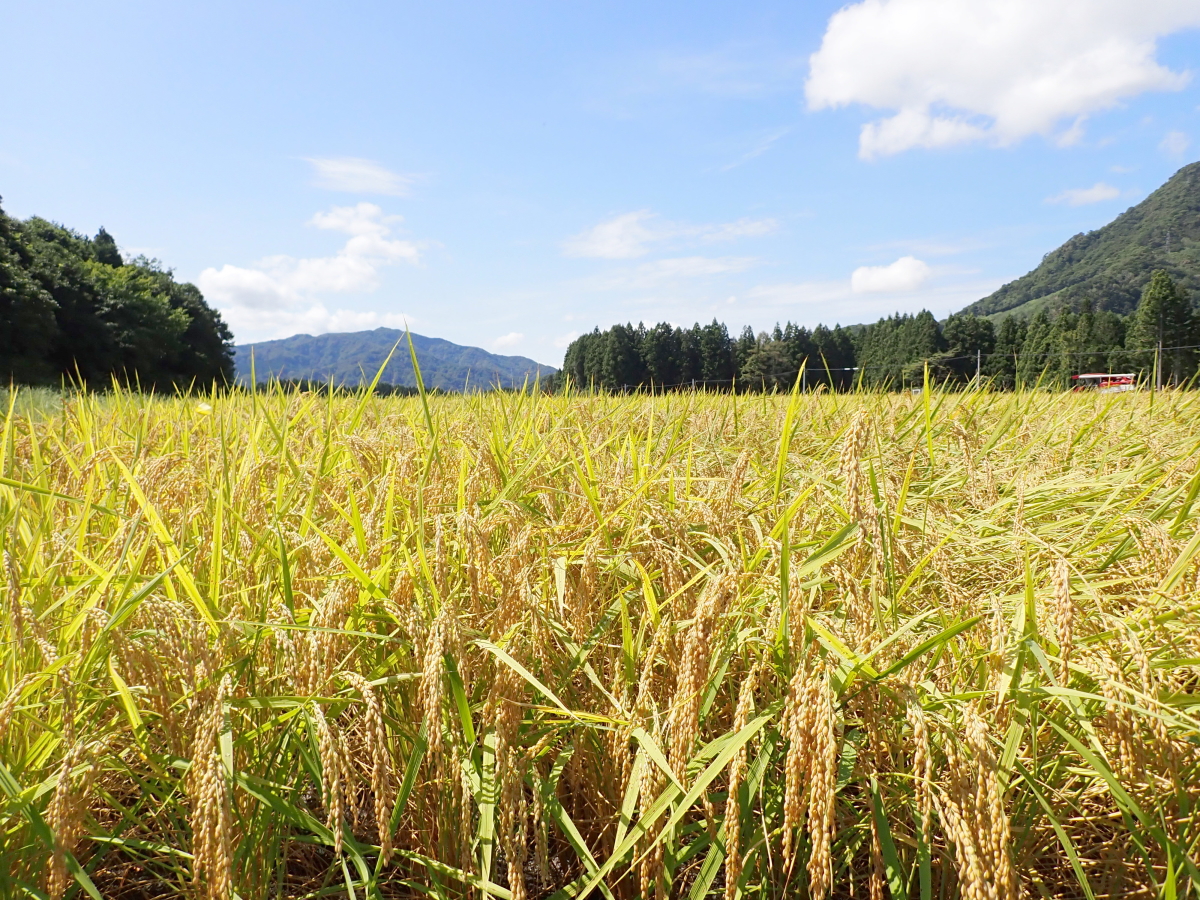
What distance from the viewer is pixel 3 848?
0.96 m

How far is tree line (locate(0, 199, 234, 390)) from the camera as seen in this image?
2980cm

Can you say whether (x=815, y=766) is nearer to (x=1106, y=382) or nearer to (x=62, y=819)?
(x=62, y=819)

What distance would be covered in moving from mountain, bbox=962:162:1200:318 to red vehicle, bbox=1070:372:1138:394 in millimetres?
127879

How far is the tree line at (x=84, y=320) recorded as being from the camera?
2980 centimetres

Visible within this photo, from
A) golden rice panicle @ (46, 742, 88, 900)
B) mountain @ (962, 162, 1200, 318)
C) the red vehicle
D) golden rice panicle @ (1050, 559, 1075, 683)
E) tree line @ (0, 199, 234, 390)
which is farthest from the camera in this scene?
mountain @ (962, 162, 1200, 318)

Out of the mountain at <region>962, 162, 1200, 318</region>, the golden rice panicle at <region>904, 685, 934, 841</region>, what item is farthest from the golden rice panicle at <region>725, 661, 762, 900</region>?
the mountain at <region>962, 162, 1200, 318</region>

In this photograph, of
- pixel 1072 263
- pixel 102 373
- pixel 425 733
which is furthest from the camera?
pixel 1072 263

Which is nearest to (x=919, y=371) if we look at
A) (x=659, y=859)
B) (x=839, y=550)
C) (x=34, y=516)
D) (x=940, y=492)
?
(x=940, y=492)

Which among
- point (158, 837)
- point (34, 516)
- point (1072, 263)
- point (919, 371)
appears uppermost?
point (1072, 263)

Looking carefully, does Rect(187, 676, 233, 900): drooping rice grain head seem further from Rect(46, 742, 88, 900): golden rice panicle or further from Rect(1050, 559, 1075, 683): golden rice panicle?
Rect(1050, 559, 1075, 683): golden rice panicle

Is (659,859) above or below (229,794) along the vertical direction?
below

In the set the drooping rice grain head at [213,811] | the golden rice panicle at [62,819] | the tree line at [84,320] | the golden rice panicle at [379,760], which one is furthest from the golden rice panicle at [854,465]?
the tree line at [84,320]

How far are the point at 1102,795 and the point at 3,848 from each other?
5.96 ft

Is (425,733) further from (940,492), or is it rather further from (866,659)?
(940,492)
